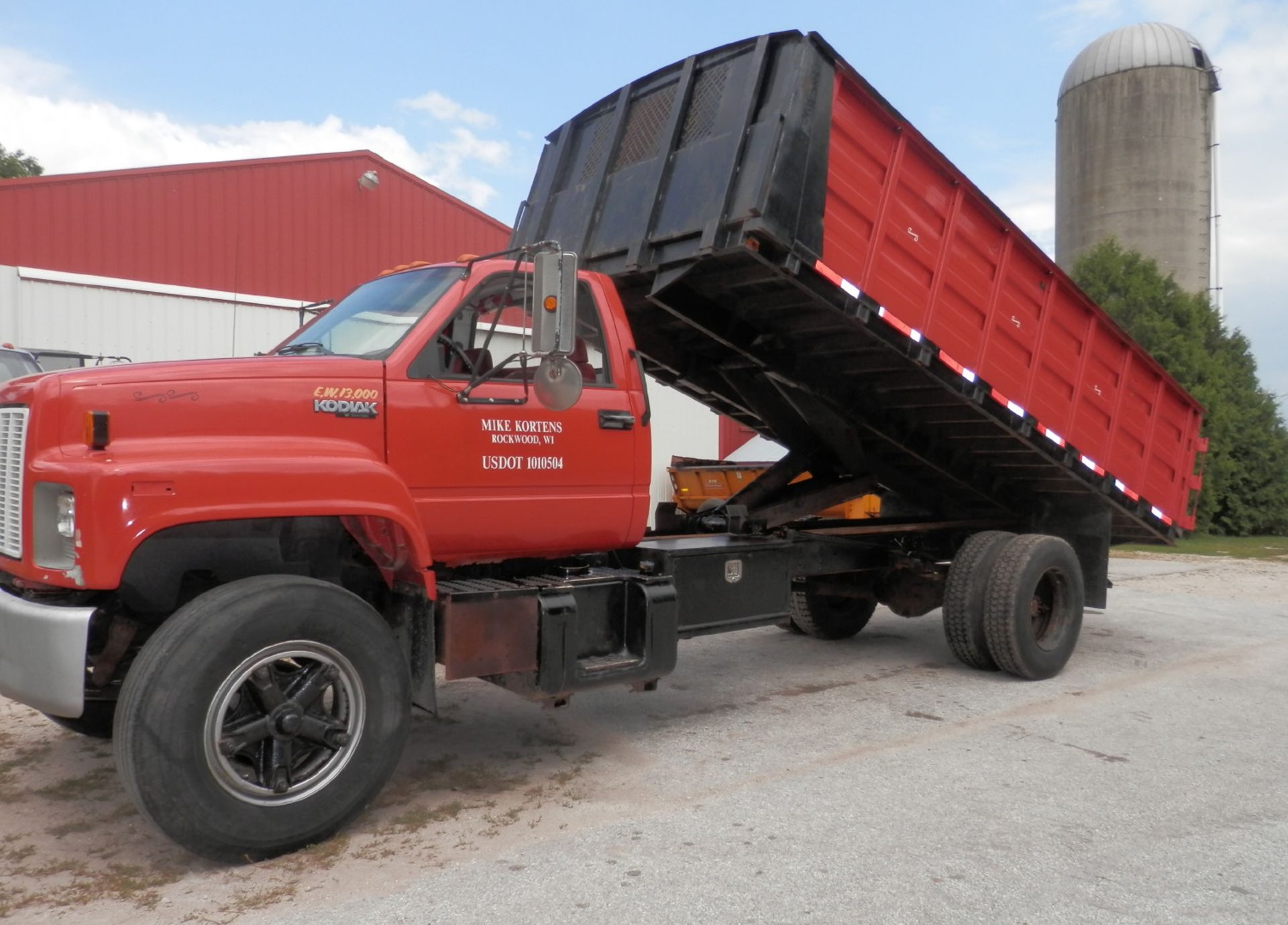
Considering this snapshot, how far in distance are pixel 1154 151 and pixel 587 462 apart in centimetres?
2916

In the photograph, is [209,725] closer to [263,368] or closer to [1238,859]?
[263,368]

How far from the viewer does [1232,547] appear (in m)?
21.9

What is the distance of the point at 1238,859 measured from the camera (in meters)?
4.03

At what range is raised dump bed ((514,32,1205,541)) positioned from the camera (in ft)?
17.9

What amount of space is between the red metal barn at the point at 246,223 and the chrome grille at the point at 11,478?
1146 centimetres

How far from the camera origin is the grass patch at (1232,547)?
19188mm

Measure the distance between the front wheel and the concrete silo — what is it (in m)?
29.5

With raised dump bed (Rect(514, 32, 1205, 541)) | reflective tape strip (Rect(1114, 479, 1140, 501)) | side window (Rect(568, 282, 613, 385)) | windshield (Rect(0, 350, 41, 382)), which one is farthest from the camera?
windshield (Rect(0, 350, 41, 382))

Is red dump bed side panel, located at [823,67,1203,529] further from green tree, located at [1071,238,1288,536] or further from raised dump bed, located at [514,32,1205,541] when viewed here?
green tree, located at [1071,238,1288,536]

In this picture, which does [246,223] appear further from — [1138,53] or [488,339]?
[1138,53]

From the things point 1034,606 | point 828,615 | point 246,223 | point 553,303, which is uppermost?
point 246,223

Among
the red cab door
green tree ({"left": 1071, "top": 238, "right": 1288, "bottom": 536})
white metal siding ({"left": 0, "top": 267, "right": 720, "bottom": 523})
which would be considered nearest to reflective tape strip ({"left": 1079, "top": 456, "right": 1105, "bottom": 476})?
the red cab door

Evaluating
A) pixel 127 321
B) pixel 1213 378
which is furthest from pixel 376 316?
pixel 1213 378

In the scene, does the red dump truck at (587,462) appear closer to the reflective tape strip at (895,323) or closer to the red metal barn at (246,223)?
the reflective tape strip at (895,323)
